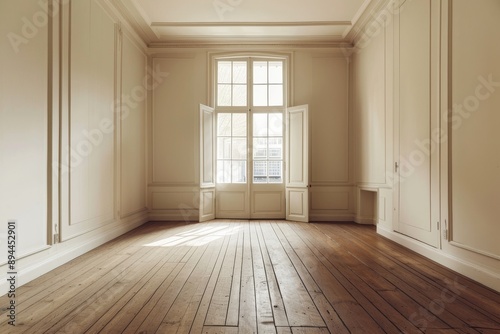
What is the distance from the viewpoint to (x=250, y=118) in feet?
20.4

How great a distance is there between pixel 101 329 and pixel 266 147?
4.74m

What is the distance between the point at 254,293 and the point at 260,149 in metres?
4.06

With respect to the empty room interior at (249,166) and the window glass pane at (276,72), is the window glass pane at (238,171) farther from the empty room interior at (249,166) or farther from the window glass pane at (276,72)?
the window glass pane at (276,72)

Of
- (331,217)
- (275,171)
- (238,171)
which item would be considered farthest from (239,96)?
(331,217)

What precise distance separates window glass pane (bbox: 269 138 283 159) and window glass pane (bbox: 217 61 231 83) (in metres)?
1.56

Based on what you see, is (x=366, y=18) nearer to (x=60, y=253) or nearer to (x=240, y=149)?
(x=240, y=149)

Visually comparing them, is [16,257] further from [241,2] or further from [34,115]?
[241,2]

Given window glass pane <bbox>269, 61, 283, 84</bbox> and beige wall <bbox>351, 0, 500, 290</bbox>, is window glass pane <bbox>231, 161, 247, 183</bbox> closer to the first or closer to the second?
window glass pane <bbox>269, 61, 283, 84</bbox>

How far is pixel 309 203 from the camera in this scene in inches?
235

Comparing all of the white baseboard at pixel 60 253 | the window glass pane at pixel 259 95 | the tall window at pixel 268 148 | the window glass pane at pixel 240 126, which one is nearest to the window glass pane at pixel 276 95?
the window glass pane at pixel 259 95

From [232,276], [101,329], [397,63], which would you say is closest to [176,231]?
[232,276]

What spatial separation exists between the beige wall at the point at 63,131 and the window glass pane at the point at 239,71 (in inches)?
83.3

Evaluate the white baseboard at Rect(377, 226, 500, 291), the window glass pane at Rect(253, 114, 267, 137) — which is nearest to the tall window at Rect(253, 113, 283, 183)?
the window glass pane at Rect(253, 114, 267, 137)

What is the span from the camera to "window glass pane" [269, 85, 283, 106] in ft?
20.5
